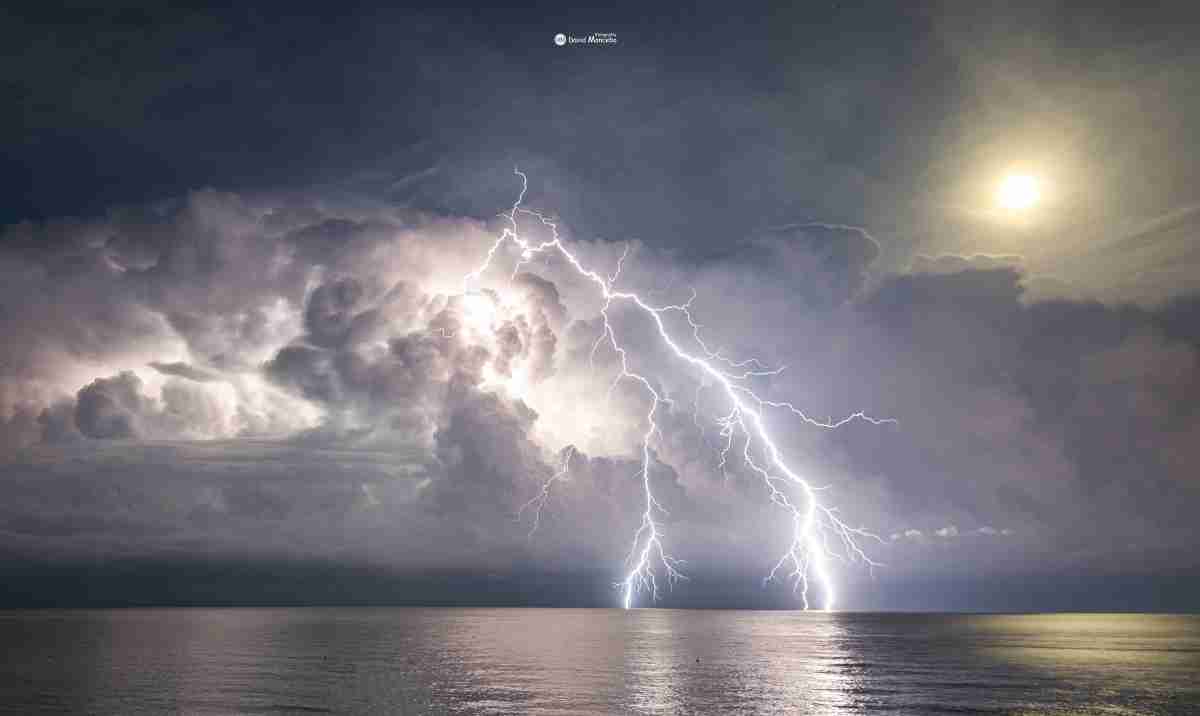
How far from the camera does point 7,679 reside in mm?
53094

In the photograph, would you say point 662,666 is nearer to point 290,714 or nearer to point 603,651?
point 603,651

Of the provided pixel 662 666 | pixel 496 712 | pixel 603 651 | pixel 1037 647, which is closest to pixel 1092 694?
pixel 662 666

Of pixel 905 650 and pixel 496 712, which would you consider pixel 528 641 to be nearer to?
pixel 905 650

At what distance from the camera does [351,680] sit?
5178 cm

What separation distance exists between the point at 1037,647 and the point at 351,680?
82467mm

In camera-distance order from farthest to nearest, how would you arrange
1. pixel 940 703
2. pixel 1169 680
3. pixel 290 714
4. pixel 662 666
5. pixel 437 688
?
1. pixel 662 666
2. pixel 1169 680
3. pixel 437 688
4. pixel 940 703
5. pixel 290 714

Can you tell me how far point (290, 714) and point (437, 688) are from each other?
10942mm

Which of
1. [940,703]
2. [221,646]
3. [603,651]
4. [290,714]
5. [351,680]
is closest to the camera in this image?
[290,714]

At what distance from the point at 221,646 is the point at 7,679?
36.1 metres

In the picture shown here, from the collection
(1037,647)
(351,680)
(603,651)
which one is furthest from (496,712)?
(1037,647)

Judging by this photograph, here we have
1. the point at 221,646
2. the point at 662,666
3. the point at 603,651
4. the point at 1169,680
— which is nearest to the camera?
the point at 1169,680

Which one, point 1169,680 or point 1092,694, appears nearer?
point 1092,694

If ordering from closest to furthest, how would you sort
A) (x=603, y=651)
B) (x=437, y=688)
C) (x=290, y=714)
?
(x=290, y=714)
(x=437, y=688)
(x=603, y=651)

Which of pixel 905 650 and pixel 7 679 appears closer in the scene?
pixel 7 679
